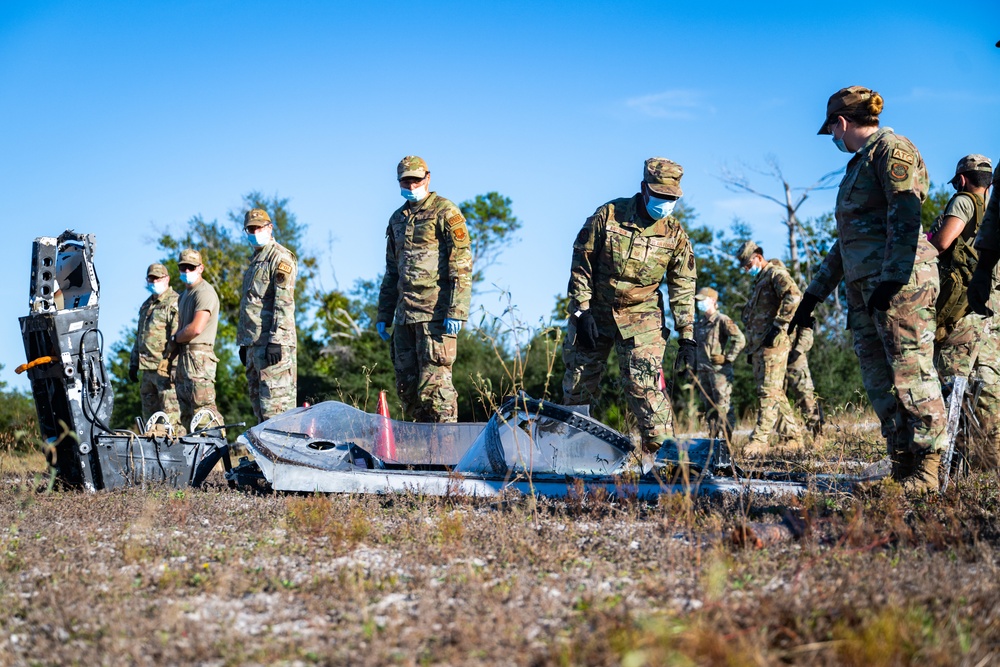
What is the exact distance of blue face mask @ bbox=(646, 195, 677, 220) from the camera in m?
7.18

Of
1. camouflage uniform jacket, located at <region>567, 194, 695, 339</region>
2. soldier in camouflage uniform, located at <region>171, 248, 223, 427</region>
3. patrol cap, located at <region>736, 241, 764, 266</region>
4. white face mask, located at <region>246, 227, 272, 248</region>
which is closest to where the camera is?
camouflage uniform jacket, located at <region>567, 194, 695, 339</region>

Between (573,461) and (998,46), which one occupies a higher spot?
(998,46)

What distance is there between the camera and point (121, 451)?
6.16 metres

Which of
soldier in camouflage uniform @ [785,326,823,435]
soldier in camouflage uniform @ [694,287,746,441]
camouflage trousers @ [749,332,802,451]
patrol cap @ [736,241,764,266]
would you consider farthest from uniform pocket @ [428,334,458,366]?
soldier in camouflage uniform @ [785,326,823,435]

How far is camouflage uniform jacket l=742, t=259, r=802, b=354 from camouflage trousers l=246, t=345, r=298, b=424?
16.6 ft

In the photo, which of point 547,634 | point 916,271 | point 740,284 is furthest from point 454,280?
point 740,284

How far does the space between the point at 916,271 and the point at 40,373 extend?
5.44 meters

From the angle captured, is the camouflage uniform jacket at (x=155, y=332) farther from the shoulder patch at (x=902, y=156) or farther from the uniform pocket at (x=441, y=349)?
the shoulder patch at (x=902, y=156)

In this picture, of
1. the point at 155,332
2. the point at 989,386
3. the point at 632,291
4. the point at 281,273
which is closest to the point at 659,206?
the point at 632,291

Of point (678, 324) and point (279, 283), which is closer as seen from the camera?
point (678, 324)

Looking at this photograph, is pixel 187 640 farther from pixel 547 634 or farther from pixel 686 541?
pixel 686 541

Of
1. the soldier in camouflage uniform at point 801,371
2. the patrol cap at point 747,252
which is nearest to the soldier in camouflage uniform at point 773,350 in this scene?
the patrol cap at point 747,252

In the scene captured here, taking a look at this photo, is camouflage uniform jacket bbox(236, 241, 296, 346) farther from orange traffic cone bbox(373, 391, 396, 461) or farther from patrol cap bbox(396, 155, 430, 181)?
orange traffic cone bbox(373, 391, 396, 461)

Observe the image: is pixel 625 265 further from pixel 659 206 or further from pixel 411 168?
pixel 411 168
